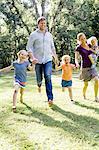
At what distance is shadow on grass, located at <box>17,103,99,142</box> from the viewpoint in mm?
5758

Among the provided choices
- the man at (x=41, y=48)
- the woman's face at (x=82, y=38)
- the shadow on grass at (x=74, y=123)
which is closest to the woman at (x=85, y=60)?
the woman's face at (x=82, y=38)

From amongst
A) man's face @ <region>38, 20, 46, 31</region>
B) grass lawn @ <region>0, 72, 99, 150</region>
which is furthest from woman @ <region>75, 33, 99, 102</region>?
man's face @ <region>38, 20, 46, 31</region>

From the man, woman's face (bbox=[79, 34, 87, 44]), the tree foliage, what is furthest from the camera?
the tree foliage

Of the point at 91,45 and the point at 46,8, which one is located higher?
the point at 46,8

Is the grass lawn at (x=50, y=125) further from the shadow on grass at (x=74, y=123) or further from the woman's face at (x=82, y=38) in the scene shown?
the woman's face at (x=82, y=38)

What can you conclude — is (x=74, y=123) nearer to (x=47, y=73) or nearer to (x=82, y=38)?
(x=47, y=73)

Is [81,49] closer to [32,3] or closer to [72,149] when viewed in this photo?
[72,149]

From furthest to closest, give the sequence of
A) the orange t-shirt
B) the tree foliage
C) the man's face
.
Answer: the tree foliage < the orange t-shirt < the man's face

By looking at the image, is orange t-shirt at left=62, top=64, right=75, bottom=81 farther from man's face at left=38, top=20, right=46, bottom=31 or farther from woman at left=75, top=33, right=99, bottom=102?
man's face at left=38, top=20, right=46, bottom=31

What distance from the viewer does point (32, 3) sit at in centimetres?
3234

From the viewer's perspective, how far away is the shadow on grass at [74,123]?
5.76 meters

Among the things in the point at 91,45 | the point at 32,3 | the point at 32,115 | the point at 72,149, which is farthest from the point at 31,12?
the point at 72,149

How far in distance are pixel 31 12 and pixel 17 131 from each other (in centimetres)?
2891

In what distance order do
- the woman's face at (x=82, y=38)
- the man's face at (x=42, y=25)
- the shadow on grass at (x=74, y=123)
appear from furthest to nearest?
the woman's face at (x=82, y=38) < the man's face at (x=42, y=25) < the shadow on grass at (x=74, y=123)
